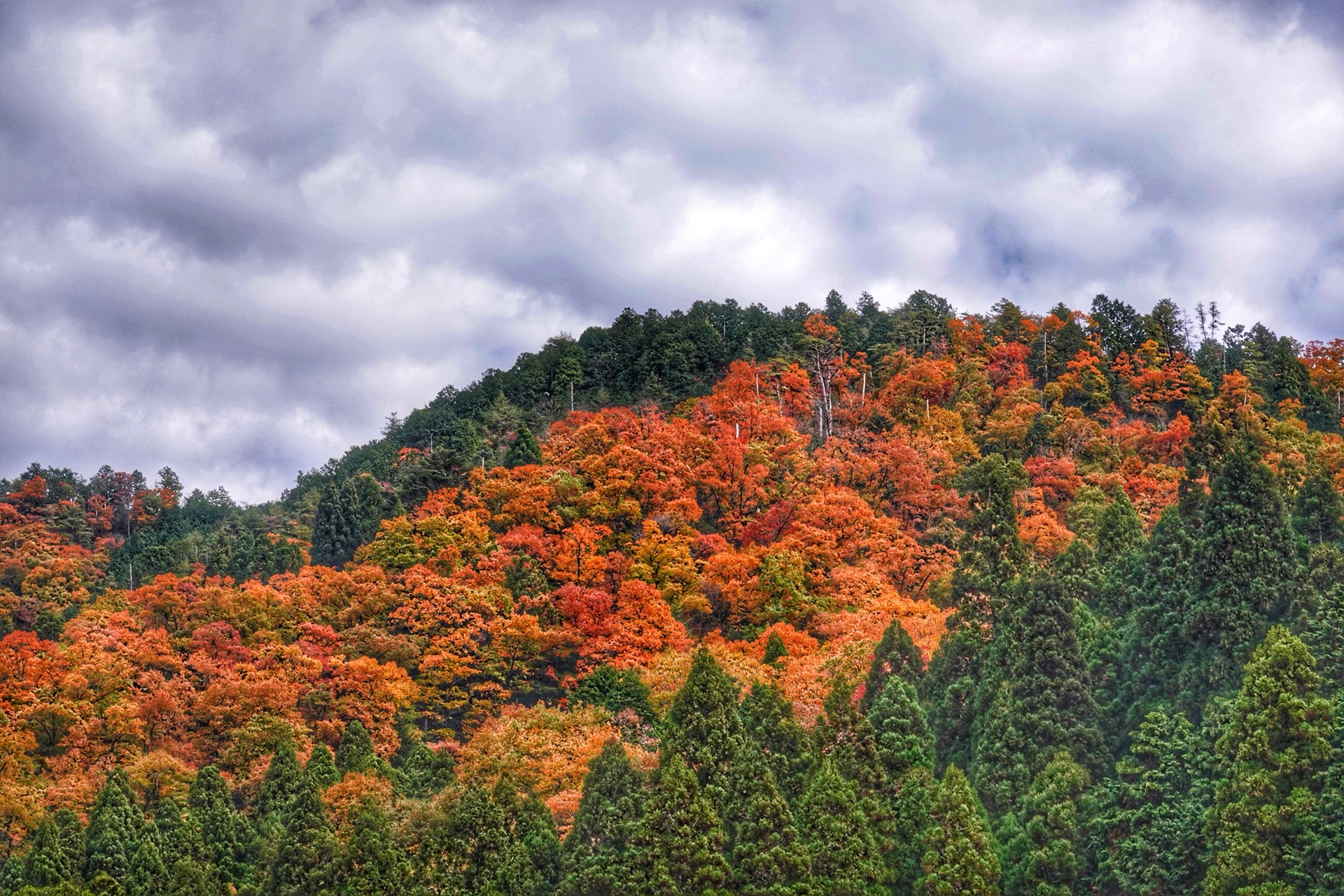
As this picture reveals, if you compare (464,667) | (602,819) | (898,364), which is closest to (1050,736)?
(602,819)

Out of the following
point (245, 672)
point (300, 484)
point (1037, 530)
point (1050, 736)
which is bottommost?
point (1050, 736)

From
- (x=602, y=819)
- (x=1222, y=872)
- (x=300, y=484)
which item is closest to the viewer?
(x=1222, y=872)

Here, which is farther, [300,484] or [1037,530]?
[300,484]

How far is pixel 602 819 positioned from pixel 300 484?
6571 centimetres

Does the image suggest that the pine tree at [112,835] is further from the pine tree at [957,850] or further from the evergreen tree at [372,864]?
the pine tree at [957,850]

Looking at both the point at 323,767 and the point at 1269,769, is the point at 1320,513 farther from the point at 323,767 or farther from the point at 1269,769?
the point at 323,767

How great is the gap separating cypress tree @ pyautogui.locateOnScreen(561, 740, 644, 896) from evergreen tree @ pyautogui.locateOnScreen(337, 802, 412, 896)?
4014 millimetres

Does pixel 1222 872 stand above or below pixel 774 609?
below

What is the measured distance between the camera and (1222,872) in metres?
25.1

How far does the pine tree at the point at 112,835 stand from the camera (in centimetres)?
3278

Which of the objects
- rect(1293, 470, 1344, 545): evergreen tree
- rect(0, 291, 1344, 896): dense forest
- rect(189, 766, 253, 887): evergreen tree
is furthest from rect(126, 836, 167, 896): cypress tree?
rect(1293, 470, 1344, 545): evergreen tree

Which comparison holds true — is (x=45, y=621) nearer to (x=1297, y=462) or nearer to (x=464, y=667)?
(x=464, y=667)

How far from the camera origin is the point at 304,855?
98.0 feet

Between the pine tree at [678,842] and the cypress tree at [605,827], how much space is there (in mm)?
443
